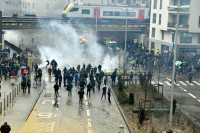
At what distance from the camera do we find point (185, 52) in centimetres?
5347

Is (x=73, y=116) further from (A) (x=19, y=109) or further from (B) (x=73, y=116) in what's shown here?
(A) (x=19, y=109)

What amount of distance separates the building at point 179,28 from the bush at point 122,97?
24076 millimetres

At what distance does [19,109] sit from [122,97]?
820cm

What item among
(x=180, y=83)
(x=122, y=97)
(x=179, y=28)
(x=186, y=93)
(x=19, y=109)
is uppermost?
(x=179, y=28)

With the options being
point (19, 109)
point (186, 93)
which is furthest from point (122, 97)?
point (19, 109)

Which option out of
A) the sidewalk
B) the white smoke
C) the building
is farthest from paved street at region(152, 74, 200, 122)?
the building

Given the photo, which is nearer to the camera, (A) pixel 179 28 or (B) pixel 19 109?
(B) pixel 19 109

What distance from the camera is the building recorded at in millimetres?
51312

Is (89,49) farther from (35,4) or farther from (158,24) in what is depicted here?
(35,4)

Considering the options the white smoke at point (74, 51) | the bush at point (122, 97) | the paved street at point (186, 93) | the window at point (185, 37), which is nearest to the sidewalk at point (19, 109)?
the bush at point (122, 97)

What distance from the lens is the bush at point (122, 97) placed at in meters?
27.0

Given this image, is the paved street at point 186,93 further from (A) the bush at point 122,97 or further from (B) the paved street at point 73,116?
(B) the paved street at point 73,116

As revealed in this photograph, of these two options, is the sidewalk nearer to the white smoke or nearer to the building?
the white smoke

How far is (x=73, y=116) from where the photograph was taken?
917 inches
